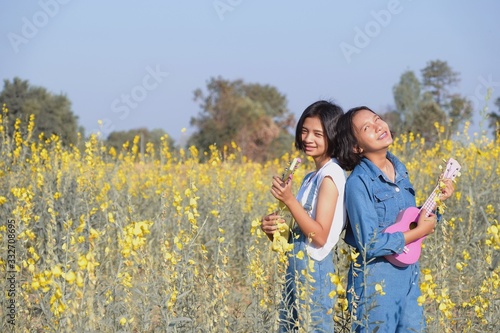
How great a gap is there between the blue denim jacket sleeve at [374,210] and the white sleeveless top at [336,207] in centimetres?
6

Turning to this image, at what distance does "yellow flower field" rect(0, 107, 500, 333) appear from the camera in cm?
236

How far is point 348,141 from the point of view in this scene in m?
2.72

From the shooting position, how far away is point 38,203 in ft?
17.4

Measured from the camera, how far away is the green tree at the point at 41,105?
848 inches

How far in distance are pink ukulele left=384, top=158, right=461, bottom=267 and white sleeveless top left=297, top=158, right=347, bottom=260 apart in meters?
0.20

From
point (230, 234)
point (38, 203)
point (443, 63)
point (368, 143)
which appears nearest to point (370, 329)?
point (368, 143)

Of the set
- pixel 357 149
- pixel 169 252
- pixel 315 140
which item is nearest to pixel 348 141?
pixel 357 149

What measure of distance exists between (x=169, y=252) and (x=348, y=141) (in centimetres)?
128

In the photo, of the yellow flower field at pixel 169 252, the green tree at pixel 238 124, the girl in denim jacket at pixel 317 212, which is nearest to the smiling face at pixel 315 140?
the girl in denim jacket at pixel 317 212

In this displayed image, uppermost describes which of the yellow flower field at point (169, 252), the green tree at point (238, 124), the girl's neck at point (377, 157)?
the green tree at point (238, 124)

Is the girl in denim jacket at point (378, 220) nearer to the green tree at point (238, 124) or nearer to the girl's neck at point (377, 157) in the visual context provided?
the girl's neck at point (377, 157)

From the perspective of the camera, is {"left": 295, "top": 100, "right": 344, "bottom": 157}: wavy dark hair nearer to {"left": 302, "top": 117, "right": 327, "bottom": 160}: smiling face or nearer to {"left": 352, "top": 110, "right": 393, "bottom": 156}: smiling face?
{"left": 302, "top": 117, "right": 327, "bottom": 160}: smiling face

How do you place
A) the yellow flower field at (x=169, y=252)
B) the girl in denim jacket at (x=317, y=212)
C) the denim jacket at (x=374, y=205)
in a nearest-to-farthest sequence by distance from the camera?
1. the yellow flower field at (x=169, y=252)
2. the denim jacket at (x=374, y=205)
3. the girl in denim jacket at (x=317, y=212)

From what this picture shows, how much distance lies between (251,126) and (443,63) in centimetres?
1462
